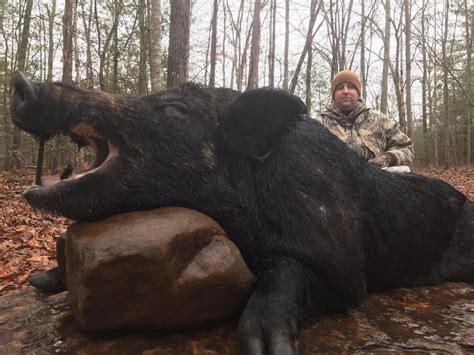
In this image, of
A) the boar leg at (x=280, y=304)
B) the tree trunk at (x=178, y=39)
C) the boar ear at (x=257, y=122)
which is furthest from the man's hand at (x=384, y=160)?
the tree trunk at (x=178, y=39)

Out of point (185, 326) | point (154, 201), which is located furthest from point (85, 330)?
point (154, 201)

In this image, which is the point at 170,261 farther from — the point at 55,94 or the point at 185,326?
the point at 55,94

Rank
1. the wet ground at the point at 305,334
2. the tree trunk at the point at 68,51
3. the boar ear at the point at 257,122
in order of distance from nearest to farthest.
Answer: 1. the wet ground at the point at 305,334
2. the boar ear at the point at 257,122
3. the tree trunk at the point at 68,51

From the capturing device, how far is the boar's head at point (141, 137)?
78.0 inches

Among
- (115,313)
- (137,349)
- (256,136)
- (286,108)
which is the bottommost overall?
(137,349)

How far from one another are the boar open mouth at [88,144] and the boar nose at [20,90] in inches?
9.3

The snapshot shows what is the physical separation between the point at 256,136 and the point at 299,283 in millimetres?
796

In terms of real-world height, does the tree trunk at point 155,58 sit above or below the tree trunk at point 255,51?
below

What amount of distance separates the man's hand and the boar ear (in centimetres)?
264

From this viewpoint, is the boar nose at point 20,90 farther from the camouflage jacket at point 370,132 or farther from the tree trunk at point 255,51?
the tree trunk at point 255,51

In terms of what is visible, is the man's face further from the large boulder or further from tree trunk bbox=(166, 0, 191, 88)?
the large boulder

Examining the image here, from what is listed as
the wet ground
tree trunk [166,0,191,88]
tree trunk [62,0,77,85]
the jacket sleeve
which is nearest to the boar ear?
the wet ground

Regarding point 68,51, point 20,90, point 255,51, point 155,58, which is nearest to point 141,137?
point 20,90

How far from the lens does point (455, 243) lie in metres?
3.09
